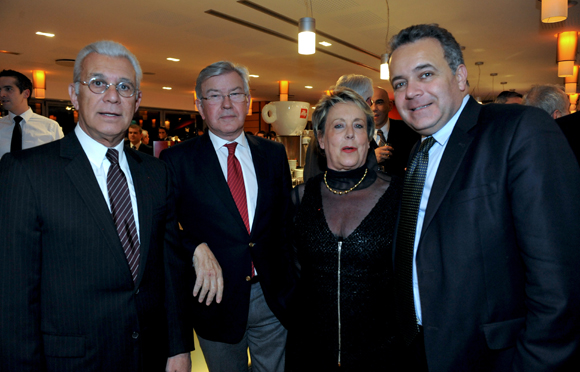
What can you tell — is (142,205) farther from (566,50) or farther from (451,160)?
(566,50)

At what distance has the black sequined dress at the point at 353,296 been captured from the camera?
4.93 ft

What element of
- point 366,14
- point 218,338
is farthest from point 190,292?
point 366,14

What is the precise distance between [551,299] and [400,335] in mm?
647

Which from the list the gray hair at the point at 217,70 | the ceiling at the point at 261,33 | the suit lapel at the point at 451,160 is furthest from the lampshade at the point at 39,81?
the suit lapel at the point at 451,160

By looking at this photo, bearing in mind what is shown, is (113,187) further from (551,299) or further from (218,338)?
(551,299)

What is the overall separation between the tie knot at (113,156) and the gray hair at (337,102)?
927 mm

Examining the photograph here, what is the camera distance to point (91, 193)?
3.92 feet

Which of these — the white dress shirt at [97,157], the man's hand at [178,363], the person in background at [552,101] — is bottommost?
the man's hand at [178,363]

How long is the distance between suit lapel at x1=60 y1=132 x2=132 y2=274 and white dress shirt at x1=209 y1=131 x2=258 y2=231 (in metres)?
0.65

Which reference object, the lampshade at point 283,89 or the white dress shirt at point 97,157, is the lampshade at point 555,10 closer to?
the white dress shirt at point 97,157

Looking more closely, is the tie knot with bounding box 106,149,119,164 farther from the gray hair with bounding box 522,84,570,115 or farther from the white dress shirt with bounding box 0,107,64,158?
the white dress shirt with bounding box 0,107,64,158

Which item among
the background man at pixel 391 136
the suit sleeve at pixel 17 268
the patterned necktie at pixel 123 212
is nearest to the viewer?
the suit sleeve at pixel 17 268

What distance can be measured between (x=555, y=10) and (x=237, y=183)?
Result: 3.94 metres

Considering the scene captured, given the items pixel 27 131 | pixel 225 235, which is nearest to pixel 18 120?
pixel 27 131
